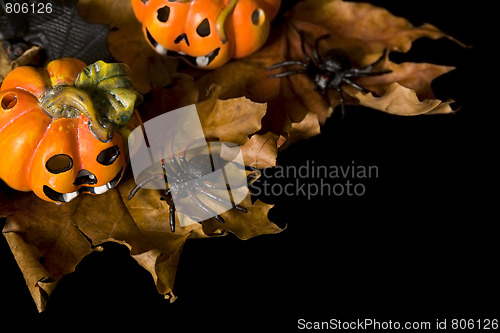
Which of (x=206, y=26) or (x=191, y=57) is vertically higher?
(x=206, y=26)

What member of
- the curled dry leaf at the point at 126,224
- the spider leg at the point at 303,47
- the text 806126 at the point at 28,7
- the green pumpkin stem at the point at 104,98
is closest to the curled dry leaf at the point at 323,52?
the spider leg at the point at 303,47

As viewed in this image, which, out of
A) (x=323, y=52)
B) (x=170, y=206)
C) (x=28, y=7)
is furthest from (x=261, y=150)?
(x=28, y=7)

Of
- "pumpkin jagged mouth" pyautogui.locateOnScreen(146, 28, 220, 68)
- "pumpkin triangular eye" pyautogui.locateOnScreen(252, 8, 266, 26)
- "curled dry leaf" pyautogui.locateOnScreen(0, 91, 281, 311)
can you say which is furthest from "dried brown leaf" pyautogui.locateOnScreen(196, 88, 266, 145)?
"pumpkin triangular eye" pyautogui.locateOnScreen(252, 8, 266, 26)

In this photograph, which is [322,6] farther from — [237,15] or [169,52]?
[169,52]

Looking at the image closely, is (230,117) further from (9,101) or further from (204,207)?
(9,101)

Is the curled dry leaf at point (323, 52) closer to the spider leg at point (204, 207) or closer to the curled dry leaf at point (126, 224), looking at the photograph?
the curled dry leaf at point (126, 224)

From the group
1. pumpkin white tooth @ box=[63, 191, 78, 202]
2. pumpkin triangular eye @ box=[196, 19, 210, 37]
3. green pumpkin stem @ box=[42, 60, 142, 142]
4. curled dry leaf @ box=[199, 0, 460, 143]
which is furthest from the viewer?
curled dry leaf @ box=[199, 0, 460, 143]

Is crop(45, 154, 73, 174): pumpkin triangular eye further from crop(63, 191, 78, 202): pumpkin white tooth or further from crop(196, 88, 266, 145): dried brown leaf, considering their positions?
crop(196, 88, 266, 145): dried brown leaf
